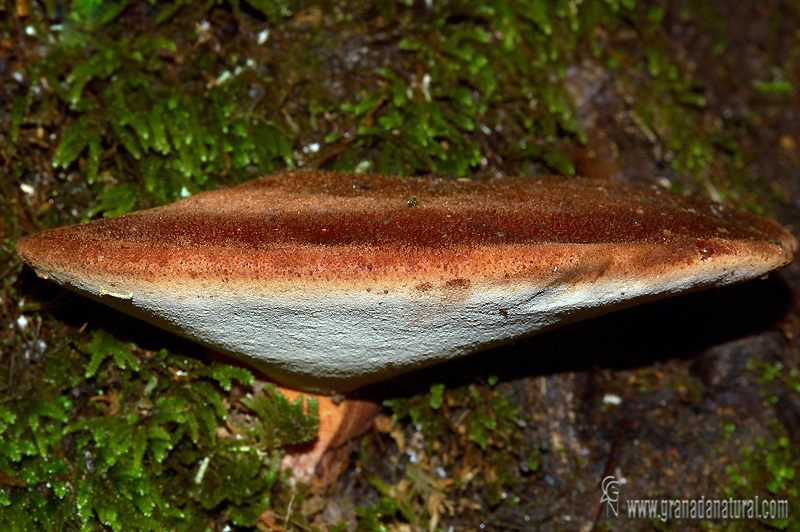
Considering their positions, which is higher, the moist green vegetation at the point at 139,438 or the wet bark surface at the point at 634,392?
the moist green vegetation at the point at 139,438

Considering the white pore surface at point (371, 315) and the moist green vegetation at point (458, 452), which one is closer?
the white pore surface at point (371, 315)

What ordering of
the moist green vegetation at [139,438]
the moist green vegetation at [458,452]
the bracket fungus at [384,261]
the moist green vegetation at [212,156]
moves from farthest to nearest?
1. the moist green vegetation at [458,452]
2. the moist green vegetation at [212,156]
3. the moist green vegetation at [139,438]
4. the bracket fungus at [384,261]

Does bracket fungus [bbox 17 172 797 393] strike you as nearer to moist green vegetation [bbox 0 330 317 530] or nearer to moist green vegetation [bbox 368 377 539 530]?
moist green vegetation [bbox 0 330 317 530]

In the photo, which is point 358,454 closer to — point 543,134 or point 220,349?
point 220,349

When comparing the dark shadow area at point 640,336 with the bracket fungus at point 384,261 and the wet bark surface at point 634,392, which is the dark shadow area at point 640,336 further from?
the bracket fungus at point 384,261

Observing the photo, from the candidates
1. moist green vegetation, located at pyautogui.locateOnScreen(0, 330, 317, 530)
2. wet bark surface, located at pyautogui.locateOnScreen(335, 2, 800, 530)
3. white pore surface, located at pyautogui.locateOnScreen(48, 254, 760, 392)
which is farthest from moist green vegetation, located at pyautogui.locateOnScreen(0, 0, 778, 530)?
white pore surface, located at pyautogui.locateOnScreen(48, 254, 760, 392)

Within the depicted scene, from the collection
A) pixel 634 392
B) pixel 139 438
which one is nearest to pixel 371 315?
pixel 139 438

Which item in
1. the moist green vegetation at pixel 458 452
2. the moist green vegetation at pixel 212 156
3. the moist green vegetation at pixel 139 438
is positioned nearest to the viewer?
the moist green vegetation at pixel 139 438

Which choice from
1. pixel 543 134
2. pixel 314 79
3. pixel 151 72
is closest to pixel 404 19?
pixel 314 79

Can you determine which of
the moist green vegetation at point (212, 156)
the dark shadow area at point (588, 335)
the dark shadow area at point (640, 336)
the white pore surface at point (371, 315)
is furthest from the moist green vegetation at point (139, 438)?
the dark shadow area at point (640, 336)
